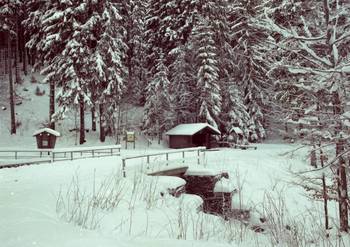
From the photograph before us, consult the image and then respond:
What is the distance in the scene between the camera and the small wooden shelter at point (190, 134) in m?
33.1

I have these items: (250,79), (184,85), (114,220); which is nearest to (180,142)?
(184,85)

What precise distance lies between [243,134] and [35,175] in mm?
27562

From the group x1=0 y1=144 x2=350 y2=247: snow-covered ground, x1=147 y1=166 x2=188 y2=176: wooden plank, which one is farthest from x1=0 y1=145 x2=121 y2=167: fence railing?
x1=147 y1=166 x2=188 y2=176: wooden plank

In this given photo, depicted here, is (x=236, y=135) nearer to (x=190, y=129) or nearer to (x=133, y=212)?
(x=190, y=129)

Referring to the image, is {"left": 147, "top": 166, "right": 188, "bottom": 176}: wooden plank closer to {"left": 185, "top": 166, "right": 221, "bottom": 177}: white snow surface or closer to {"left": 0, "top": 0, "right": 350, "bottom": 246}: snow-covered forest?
{"left": 185, "top": 166, "right": 221, "bottom": 177}: white snow surface

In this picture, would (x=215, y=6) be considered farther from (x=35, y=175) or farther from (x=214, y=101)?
(x=35, y=175)

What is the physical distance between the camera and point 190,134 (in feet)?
105

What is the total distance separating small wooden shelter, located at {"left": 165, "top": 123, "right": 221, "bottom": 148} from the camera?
108 ft

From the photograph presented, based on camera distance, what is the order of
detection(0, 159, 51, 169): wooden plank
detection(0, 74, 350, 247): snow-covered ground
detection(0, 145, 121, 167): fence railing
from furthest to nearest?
detection(0, 145, 121, 167): fence railing, detection(0, 159, 51, 169): wooden plank, detection(0, 74, 350, 247): snow-covered ground

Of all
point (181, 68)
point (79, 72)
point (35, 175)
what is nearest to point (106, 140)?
point (79, 72)

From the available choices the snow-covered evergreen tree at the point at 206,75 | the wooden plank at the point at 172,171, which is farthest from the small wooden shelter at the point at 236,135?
the wooden plank at the point at 172,171

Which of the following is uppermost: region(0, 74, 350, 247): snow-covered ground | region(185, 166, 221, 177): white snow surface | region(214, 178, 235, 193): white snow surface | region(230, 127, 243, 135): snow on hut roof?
region(230, 127, 243, 135): snow on hut roof

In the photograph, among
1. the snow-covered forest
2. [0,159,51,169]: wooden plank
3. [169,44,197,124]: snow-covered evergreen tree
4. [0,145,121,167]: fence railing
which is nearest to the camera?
[0,159,51,169]: wooden plank

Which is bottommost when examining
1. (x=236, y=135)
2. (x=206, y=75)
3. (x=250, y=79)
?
(x=236, y=135)
